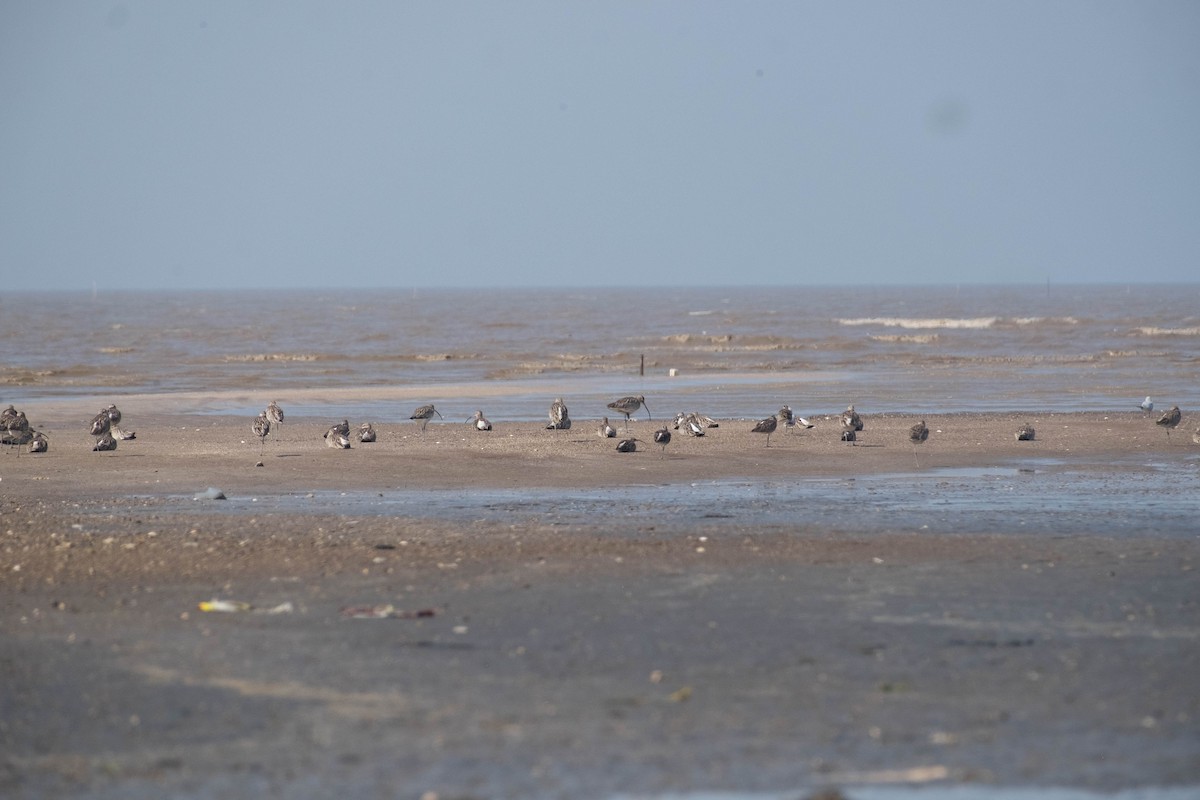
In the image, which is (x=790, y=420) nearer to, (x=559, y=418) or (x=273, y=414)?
(x=559, y=418)

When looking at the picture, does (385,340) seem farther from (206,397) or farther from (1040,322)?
(1040,322)

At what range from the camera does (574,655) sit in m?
8.88

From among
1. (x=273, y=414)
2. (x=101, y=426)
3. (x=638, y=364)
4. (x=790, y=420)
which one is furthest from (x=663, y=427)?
(x=638, y=364)

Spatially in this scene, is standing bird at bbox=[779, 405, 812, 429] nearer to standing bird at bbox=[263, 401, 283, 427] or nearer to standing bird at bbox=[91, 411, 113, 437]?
standing bird at bbox=[263, 401, 283, 427]

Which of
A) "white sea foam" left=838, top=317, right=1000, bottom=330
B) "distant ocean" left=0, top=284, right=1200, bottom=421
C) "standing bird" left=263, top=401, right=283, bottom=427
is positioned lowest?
"distant ocean" left=0, top=284, right=1200, bottom=421

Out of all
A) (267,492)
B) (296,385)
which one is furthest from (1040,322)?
(267,492)

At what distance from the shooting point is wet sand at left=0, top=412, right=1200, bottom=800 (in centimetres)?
696

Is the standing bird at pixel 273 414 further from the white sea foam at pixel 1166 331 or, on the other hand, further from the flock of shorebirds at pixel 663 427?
the white sea foam at pixel 1166 331

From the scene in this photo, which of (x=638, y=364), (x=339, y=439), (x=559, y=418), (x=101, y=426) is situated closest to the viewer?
(x=339, y=439)

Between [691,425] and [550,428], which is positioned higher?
[691,425]

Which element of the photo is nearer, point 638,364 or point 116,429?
point 116,429

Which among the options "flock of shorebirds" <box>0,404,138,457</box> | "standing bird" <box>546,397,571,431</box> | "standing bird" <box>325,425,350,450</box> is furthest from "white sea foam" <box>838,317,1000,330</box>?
"flock of shorebirds" <box>0,404,138,457</box>

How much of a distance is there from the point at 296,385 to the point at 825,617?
31.6m

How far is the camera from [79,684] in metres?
8.29
